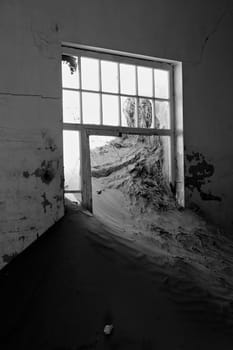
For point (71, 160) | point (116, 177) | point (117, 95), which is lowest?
point (116, 177)

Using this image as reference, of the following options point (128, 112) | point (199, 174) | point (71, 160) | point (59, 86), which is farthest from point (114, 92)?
point (199, 174)

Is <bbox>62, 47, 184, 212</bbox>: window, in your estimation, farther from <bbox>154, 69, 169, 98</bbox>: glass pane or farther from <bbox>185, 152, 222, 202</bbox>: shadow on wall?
<bbox>185, 152, 222, 202</bbox>: shadow on wall

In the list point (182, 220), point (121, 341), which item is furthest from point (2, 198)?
point (182, 220)

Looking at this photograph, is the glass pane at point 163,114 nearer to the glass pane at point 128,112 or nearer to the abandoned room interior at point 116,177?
the abandoned room interior at point 116,177

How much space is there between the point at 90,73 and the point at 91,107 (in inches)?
15.2

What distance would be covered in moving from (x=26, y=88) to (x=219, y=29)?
113 inches

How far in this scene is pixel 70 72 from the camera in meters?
3.55

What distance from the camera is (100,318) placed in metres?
2.27

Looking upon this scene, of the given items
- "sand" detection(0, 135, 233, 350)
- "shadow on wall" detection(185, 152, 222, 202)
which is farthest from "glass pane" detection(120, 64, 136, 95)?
"sand" detection(0, 135, 233, 350)

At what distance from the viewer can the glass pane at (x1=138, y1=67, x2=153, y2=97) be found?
13.0 ft

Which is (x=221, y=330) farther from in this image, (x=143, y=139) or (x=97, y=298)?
(x=143, y=139)

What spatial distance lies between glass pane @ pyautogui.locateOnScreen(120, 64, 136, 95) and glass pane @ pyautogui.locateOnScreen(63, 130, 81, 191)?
33.0 inches

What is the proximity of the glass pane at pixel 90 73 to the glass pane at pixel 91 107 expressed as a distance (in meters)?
0.09

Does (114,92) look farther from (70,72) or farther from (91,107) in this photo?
(70,72)
